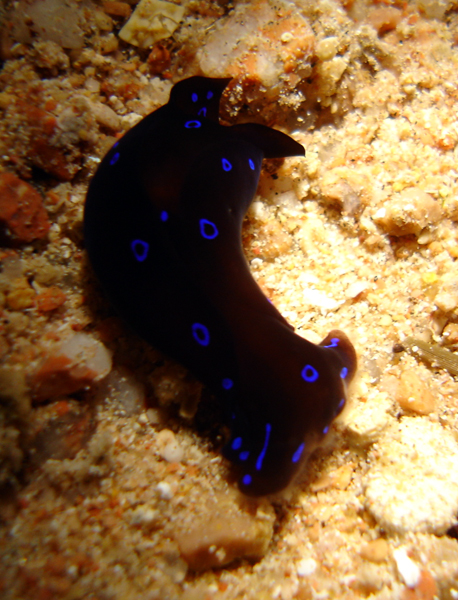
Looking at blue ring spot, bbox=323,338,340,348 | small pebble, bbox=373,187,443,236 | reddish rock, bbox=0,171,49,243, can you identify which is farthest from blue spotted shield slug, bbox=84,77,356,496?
small pebble, bbox=373,187,443,236

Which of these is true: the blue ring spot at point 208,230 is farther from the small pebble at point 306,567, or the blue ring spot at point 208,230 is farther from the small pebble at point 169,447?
the small pebble at point 306,567

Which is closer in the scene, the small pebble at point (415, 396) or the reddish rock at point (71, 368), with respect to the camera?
the reddish rock at point (71, 368)

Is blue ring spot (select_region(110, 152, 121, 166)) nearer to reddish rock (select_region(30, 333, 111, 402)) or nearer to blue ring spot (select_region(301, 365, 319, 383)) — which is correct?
reddish rock (select_region(30, 333, 111, 402))

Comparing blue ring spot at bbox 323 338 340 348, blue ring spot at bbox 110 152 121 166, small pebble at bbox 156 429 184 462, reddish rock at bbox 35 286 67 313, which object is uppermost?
blue ring spot at bbox 110 152 121 166

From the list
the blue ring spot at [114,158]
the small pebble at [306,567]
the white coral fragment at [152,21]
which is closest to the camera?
the small pebble at [306,567]

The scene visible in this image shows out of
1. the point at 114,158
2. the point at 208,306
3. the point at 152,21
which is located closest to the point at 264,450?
the point at 208,306

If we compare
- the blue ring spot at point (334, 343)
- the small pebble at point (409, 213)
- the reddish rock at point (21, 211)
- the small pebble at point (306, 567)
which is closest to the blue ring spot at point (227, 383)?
the blue ring spot at point (334, 343)

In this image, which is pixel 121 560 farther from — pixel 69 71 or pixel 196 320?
pixel 69 71
